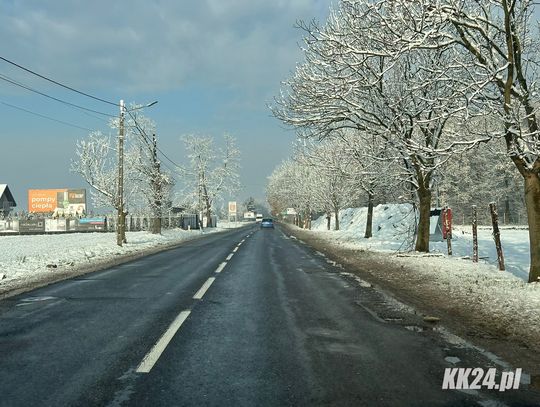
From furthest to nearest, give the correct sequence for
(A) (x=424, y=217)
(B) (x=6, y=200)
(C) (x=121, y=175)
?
(B) (x=6, y=200) → (C) (x=121, y=175) → (A) (x=424, y=217)

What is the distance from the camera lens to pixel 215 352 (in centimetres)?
536

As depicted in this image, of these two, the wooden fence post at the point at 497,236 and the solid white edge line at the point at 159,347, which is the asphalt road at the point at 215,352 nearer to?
the solid white edge line at the point at 159,347

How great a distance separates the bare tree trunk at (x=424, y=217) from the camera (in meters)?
A: 17.6

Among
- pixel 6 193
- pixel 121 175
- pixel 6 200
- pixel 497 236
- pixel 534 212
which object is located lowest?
pixel 497 236

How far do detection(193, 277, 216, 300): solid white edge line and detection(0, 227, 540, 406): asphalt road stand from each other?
0.10m

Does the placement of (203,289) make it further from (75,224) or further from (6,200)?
(6,200)

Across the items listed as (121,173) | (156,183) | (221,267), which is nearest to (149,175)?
(156,183)

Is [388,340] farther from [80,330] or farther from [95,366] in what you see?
[80,330]

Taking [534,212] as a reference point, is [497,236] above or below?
below

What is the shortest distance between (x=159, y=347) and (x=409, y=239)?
2032 centimetres

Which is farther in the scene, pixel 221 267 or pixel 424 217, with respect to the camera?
pixel 424 217

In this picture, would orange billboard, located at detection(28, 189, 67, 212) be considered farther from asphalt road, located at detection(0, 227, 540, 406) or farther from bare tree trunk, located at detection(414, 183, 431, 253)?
asphalt road, located at detection(0, 227, 540, 406)

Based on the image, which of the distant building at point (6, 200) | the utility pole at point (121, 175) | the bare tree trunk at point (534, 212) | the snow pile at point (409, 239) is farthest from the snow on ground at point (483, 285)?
the distant building at point (6, 200)

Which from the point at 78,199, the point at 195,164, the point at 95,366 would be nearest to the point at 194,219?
the point at 195,164
